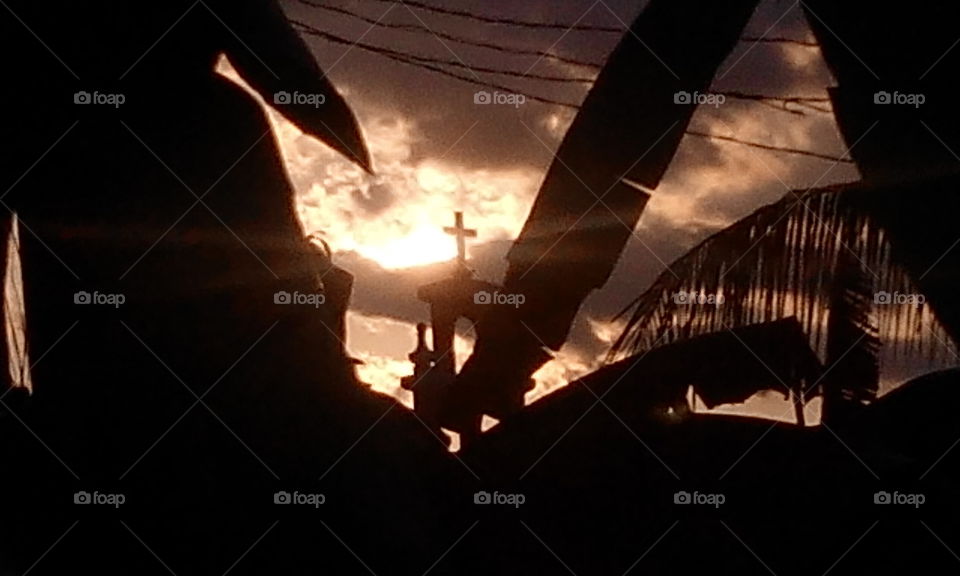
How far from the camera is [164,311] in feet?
9.14

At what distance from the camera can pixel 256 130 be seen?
2723 millimetres

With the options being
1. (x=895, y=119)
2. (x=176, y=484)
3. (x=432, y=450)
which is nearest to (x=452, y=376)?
(x=432, y=450)

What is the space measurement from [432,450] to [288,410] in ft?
1.01

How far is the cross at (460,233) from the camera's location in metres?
2.96

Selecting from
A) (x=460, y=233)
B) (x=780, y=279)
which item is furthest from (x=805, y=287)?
(x=460, y=233)

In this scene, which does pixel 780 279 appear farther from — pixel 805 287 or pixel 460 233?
pixel 460 233

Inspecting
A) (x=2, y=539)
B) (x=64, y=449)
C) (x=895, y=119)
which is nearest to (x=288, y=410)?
(x=64, y=449)

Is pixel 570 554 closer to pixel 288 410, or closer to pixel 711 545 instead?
pixel 711 545

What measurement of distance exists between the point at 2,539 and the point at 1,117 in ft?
2.90

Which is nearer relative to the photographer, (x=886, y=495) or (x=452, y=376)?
(x=886, y=495)

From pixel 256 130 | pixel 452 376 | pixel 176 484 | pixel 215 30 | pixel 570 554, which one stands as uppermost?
pixel 215 30

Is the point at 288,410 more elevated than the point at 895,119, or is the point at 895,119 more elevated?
the point at 895,119

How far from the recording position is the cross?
296 cm

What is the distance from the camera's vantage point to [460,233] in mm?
2975
